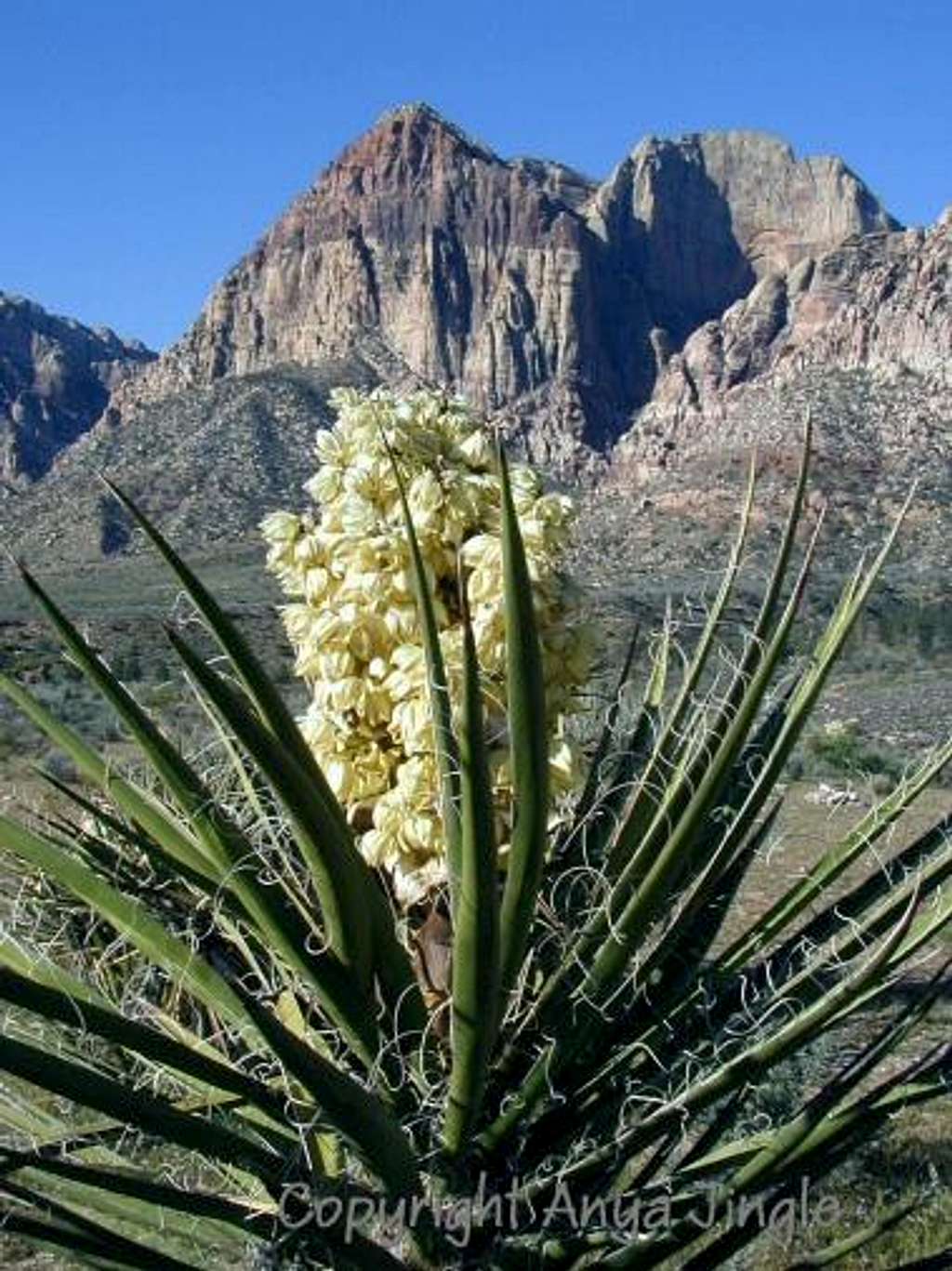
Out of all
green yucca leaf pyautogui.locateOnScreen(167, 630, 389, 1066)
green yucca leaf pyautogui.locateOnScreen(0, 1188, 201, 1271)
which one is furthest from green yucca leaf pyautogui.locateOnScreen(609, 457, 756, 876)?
green yucca leaf pyautogui.locateOnScreen(0, 1188, 201, 1271)

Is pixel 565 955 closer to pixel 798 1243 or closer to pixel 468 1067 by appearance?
pixel 468 1067

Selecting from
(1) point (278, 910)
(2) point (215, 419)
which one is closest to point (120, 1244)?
(1) point (278, 910)

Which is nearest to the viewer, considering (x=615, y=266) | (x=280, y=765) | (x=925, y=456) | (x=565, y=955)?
(x=280, y=765)

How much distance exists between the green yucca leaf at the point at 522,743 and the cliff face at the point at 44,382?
146m

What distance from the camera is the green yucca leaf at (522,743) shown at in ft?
6.69

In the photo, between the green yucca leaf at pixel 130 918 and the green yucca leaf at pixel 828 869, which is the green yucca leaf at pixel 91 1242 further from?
the green yucca leaf at pixel 828 869

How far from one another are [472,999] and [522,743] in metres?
0.37

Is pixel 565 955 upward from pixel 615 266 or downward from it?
downward

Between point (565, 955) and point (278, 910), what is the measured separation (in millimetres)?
477

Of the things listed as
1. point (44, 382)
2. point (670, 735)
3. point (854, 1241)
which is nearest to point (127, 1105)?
point (854, 1241)

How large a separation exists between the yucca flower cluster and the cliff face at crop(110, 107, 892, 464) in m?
102

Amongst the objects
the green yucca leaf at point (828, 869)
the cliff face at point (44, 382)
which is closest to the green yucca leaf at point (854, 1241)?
the green yucca leaf at point (828, 869)

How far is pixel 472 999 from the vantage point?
224 centimetres

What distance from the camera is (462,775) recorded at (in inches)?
84.8
